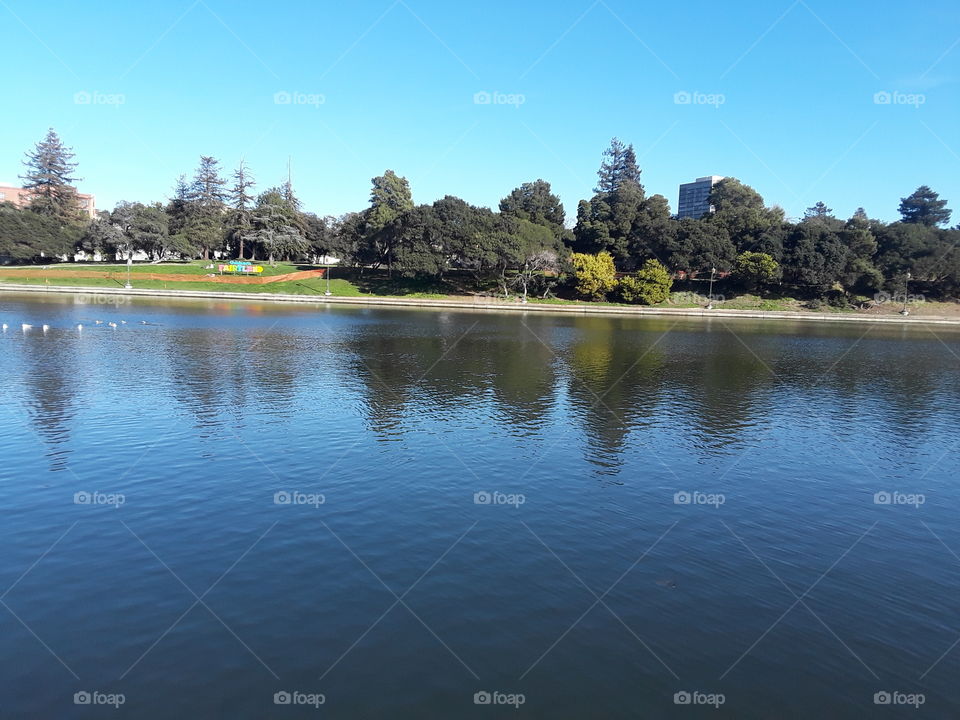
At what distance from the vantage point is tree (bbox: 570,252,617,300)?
90062 mm

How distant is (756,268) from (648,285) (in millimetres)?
17171

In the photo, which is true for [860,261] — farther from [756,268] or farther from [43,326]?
[43,326]

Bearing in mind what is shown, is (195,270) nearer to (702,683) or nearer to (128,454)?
(128,454)

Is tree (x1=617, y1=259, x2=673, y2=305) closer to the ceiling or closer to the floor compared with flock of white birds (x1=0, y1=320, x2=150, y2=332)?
closer to the ceiling

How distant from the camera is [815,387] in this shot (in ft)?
111

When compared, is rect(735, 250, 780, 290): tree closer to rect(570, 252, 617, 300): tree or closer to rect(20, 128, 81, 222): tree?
rect(570, 252, 617, 300): tree

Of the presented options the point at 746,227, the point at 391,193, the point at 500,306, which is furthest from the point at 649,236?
the point at 391,193

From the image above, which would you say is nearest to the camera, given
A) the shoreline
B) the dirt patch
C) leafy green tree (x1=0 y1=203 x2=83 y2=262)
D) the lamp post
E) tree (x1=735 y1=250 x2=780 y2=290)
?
the shoreline

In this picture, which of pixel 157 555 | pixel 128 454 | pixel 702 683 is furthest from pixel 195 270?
pixel 702 683

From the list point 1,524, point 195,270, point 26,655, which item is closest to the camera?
point 26,655

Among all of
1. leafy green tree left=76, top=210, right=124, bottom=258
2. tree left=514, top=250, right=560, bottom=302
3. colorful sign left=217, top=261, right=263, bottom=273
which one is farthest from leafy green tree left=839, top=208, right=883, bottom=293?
leafy green tree left=76, top=210, right=124, bottom=258

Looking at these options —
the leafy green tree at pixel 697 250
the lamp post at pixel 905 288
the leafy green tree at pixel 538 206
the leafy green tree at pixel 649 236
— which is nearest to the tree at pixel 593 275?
the leafy green tree at pixel 649 236

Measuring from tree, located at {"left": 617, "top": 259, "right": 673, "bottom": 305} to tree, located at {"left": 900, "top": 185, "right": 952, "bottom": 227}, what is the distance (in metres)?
73.4

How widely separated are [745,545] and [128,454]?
16.9 m
